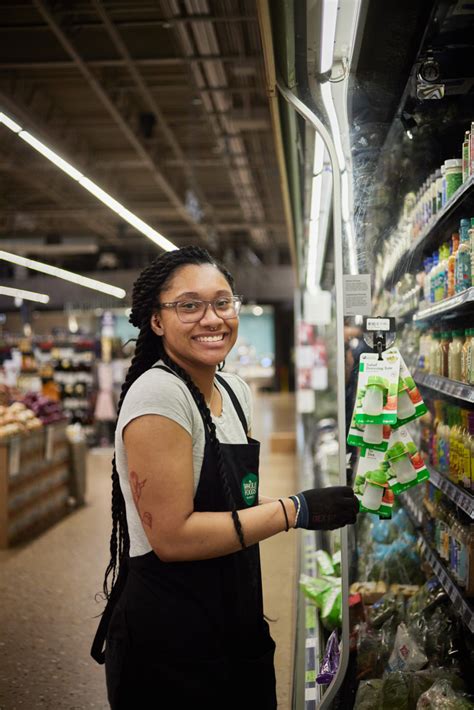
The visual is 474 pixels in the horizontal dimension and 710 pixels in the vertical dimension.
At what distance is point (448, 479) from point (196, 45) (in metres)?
5.10

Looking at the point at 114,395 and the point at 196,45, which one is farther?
the point at 114,395

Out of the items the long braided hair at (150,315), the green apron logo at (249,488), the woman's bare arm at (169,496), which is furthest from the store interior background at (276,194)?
the woman's bare arm at (169,496)

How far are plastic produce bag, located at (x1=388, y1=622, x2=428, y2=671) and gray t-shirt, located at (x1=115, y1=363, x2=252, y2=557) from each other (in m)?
1.24

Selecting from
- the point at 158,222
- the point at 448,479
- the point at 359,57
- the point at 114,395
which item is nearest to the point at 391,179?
the point at 359,57

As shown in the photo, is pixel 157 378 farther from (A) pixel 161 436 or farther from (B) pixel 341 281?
(B) pixel 341 281

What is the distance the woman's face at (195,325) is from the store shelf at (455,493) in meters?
0.94

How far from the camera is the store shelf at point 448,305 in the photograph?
2.11 metres

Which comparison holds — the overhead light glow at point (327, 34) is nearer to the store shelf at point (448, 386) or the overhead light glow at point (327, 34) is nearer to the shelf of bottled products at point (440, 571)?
the store shelf at point (448, 386)

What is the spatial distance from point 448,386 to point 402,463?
0.38 m

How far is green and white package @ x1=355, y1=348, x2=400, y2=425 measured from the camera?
6.98 feet

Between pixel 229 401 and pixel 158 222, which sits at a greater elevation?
pixel 158 222

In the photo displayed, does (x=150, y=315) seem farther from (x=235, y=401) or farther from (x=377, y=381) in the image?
(x=377, y=381)

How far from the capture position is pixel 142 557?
1759 mm

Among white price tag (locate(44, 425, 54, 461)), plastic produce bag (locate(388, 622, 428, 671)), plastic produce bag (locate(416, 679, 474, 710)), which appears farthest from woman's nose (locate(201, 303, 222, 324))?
white price tag (locate(44, 425, 54, 461))
